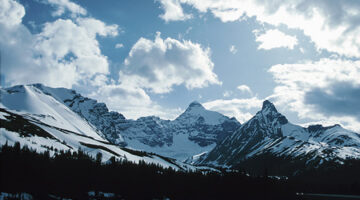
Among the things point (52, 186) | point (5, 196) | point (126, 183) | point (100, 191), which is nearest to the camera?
point (5, 196)

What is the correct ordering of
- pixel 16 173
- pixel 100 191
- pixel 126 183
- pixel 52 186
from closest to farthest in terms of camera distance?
pixel 16 173, pixel 52 186, pixel 100 191, pixel 126 183

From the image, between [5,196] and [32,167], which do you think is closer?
[5,196]

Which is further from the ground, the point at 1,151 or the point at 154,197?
the point at 1,151

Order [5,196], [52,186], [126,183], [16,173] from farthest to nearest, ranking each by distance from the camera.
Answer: [126,183] → [52,186] → [16,173] → [5,196]

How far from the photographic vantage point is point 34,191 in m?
145

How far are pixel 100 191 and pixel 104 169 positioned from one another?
17786mm

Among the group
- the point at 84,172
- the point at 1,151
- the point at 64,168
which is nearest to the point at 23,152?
the point at 1,151

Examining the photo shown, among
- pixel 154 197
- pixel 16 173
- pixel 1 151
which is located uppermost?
pixel 1 151

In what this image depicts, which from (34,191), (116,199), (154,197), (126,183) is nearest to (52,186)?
(34,191)

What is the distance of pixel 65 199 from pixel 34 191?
14.4m

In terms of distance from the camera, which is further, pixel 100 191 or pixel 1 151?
pixel 100 191

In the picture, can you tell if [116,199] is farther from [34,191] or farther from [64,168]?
[34,191]

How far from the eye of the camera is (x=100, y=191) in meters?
180

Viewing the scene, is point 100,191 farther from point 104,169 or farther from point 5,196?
point 5,196
